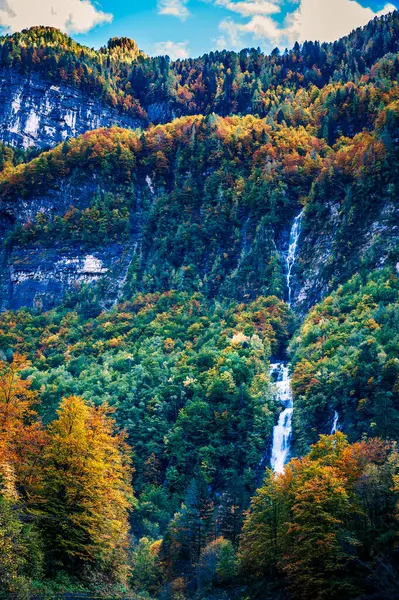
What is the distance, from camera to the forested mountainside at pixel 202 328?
44.3m

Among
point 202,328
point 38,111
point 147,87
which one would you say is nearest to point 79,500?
point 202,328

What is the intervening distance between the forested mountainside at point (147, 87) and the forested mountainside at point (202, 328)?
634mm

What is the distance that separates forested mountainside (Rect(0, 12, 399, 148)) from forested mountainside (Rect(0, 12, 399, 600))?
634 mm

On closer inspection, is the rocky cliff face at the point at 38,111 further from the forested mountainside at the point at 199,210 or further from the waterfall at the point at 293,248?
the waterfall at the point at 293,248

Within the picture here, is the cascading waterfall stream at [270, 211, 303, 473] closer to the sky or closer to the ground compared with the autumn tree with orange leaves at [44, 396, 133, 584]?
closer to the sky

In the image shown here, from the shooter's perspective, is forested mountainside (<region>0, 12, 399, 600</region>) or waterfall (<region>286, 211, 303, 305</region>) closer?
forested mountainside (<region>0, 12, 399, 600</region>)

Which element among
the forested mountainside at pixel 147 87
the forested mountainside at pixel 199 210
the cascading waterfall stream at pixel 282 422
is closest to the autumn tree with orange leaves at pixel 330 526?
the cascading waterfall stream at pixel 282 422

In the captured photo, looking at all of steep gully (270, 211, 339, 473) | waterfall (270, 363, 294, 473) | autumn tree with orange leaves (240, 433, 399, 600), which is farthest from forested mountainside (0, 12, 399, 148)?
autumn tree with orange leaves (240, 433, 399, 600)

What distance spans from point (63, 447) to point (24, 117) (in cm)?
14731

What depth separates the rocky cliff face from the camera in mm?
174625

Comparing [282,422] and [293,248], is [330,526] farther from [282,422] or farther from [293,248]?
[293,248]

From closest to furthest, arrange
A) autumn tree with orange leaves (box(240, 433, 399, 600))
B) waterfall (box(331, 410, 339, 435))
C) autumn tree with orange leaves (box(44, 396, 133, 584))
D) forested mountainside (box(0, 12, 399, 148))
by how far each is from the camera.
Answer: autumn tree with orange leaves (box(240, 433, 399, 600)) < autumn tree with orange leaves (box(44, 396, 133, 584)) < waterfall (box(331, 410, 339, 435)) < forested mountainside (box(0, 12, 399, 148))

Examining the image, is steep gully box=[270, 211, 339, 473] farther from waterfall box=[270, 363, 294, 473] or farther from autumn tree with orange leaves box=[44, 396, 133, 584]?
autumn tree with orange leaves box=[44, 396, 133, 584]

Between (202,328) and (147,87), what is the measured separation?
10801cm
